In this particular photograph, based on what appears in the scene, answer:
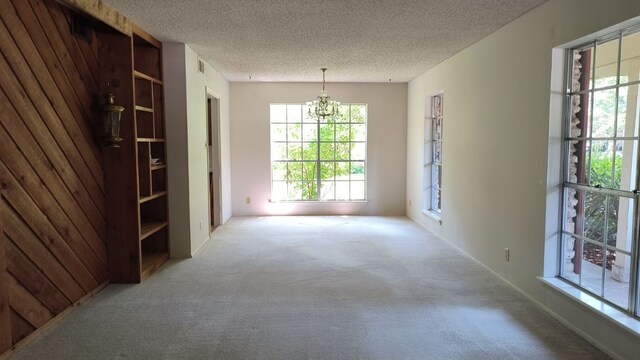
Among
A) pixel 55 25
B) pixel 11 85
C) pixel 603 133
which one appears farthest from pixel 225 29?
pixel 603 133

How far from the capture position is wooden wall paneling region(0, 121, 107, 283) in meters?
2.73

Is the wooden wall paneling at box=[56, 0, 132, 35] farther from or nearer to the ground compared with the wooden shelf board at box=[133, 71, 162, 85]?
farther from the ground

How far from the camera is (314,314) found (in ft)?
10.7

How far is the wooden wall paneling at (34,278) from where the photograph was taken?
8.95 feet

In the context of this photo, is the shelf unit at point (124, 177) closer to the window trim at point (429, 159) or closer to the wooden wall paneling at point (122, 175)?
the wooden wall paneling at point (122, 175)

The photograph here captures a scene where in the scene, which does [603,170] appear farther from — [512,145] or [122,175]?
[122,175]

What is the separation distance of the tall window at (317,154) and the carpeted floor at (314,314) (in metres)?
2.99

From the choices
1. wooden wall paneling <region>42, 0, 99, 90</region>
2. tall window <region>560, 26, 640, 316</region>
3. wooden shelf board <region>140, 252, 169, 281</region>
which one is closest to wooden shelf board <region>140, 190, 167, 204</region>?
wooden shelf board <region>140, 252, 169, 281</region>

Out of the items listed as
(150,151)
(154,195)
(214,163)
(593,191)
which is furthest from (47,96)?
(593,191)

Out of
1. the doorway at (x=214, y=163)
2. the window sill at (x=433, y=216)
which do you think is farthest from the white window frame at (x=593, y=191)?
the doorway at (x=214, y=163)

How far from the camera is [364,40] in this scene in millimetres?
4543

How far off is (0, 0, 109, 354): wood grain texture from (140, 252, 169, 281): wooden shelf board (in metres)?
0.35

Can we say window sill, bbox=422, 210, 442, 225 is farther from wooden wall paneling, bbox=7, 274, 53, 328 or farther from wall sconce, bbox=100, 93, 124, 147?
wooden wall paneling, bbox=7, 274, 53, 328

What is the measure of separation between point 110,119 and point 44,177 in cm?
79
